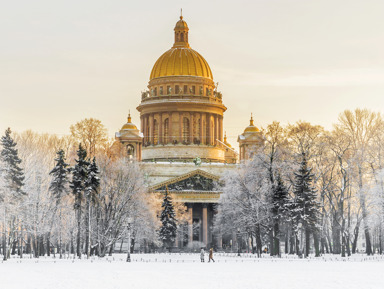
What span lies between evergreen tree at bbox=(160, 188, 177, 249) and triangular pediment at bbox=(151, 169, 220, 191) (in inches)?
586

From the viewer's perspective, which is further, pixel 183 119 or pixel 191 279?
pixel 183 119

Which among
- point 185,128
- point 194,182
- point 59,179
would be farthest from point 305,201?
point 185,128

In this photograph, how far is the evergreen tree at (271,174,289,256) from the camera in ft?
211

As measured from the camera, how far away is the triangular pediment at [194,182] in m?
104

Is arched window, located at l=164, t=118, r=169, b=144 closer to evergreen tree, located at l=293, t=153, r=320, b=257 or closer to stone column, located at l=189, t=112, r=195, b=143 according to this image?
stone column, located at l=189, t=112, r=195, b=143

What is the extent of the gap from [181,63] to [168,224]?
150 feet

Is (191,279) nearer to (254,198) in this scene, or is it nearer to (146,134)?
(254,198)

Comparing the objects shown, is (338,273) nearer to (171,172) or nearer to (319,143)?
(319,143)

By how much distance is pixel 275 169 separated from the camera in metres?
66.1

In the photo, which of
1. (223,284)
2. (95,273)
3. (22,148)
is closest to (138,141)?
(22,148)

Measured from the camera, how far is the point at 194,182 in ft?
346

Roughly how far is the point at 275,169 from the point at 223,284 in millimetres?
34124

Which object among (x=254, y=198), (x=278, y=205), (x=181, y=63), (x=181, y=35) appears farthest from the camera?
(x=181, y=35)

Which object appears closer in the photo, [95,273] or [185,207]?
[95,273]
